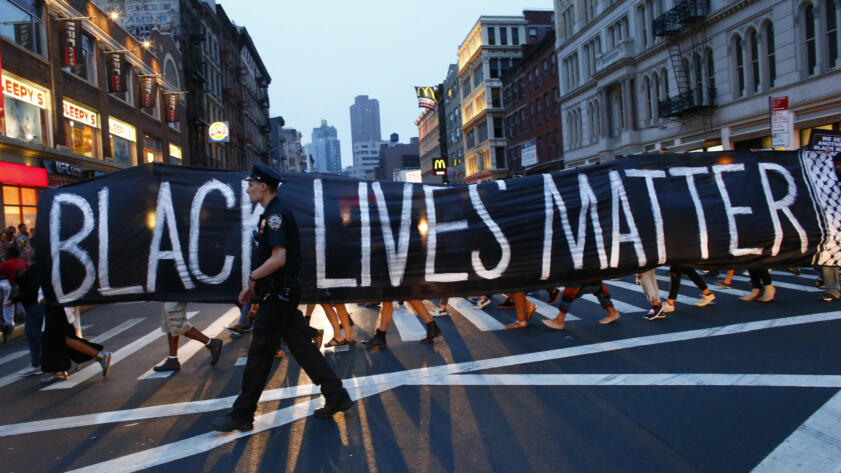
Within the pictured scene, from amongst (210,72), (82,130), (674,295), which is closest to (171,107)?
(82,130)

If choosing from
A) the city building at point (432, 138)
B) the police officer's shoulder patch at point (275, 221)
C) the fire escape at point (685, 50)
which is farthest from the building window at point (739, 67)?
the city building at point (432, 138)

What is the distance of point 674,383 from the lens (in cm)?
521

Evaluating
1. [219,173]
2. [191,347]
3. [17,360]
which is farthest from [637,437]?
[17,360]

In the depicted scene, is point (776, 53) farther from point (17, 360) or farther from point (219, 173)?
point (17, 360)

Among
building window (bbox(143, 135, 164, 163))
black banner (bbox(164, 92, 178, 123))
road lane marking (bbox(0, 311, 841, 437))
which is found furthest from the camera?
black banner (bbox(164, 92, 178, 123))

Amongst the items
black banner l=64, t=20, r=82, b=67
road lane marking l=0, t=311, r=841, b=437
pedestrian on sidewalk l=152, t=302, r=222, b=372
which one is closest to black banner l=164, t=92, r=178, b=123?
black banner l=64, t=20, r=82, b=67

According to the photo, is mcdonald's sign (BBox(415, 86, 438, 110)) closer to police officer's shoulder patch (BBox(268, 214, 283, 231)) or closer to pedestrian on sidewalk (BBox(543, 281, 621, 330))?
pedestrian on sidewalk (BBox(543, 281, 621, 330))

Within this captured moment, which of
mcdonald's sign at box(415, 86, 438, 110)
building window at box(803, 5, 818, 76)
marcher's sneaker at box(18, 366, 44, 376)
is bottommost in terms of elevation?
marcher's sneaker at box(18, 366, 44, 376)

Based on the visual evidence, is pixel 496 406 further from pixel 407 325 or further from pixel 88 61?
pixel 88 61

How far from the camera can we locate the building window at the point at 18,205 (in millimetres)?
19422

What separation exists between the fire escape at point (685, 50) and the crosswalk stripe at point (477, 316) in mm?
22170

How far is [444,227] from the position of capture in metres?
6.48

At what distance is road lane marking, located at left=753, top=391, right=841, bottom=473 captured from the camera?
3521 mm

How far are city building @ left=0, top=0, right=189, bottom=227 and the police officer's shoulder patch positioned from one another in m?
18.5
